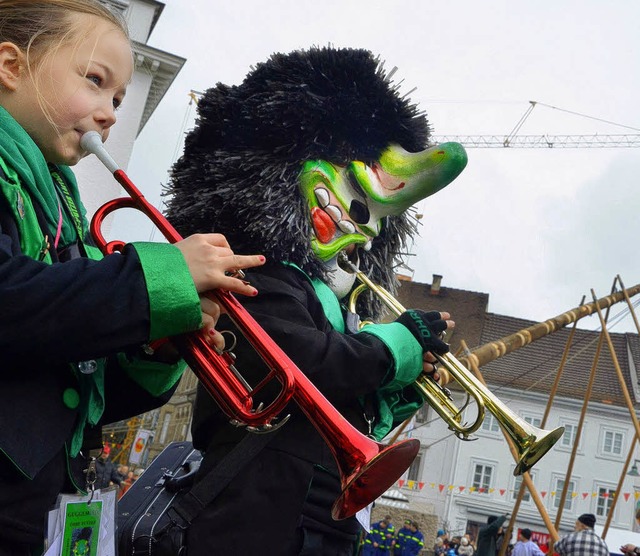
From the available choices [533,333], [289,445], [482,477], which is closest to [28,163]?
[289,445]

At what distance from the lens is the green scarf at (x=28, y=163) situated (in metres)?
1.62

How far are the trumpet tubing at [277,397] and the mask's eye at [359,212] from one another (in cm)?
124

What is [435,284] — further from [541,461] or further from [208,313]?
[208,313]

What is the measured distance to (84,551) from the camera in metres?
1.75

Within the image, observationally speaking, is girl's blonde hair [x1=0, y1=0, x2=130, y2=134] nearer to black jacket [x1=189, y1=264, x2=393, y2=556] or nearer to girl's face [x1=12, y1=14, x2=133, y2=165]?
girl's face [x1=12, y1=14, x2=133, y2=165]

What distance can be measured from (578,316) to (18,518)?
25.0ft

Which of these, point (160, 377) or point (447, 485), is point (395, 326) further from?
point (447, 485)

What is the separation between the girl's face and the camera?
177 cm

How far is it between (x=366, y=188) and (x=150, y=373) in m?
1.41

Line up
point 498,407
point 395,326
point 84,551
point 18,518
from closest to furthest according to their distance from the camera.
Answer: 1. point 18,518
2. point 84,551
3. point 395,326
4. point 498,407

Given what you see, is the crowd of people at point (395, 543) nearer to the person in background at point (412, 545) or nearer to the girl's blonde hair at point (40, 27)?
the person in background at point (412, 545)

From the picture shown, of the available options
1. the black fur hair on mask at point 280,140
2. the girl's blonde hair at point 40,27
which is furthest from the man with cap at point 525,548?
the girl's blonde hair at point 40,27

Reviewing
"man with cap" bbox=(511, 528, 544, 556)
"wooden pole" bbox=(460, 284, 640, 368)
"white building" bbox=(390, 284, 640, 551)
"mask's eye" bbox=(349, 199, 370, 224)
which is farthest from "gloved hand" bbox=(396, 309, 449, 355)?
"white building" bbox=(390, 284, 640, 551)

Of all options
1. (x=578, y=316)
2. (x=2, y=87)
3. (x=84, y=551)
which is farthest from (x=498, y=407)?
(x=578, y=316)
